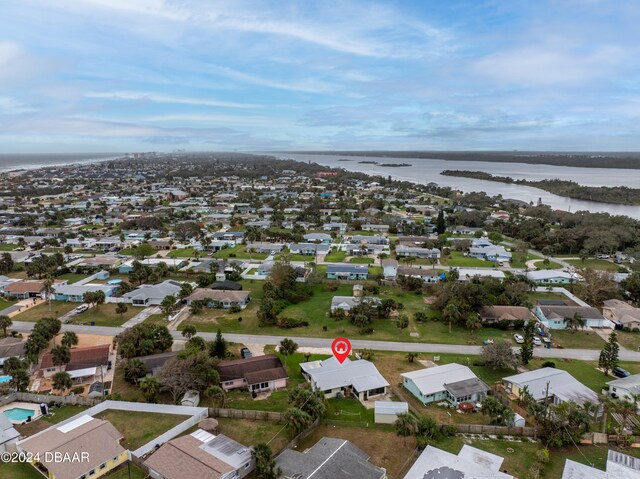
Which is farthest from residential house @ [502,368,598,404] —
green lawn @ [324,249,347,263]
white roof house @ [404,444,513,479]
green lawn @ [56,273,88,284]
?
green lawn @ [56,273,88,284]

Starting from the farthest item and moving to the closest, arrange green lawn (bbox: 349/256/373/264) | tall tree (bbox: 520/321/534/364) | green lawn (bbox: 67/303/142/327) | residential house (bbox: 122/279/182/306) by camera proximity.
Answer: green lawn (bbox: 349/256/373/264)
residential house (bbox: 122/279/182/306)
green lawn (bbox: 67/303/142/327)
tall tree (bbox: 520/321/534/364)

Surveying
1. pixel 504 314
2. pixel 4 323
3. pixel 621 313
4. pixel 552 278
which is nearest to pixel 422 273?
pixel 504 314

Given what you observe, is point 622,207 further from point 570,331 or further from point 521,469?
point 521,469

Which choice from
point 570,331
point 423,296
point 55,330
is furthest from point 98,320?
point 570,331

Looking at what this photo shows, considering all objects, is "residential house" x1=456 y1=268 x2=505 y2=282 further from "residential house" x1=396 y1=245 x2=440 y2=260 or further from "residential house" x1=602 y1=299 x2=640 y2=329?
"residential house" x1=602 y1=299 x2=640 y2=329

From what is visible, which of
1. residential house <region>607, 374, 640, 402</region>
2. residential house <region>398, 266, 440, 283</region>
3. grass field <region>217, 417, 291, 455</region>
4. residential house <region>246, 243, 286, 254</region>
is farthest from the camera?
residential house <region>246, 243, 286, 254</region>

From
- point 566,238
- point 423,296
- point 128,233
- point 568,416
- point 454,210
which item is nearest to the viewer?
point 568,416
